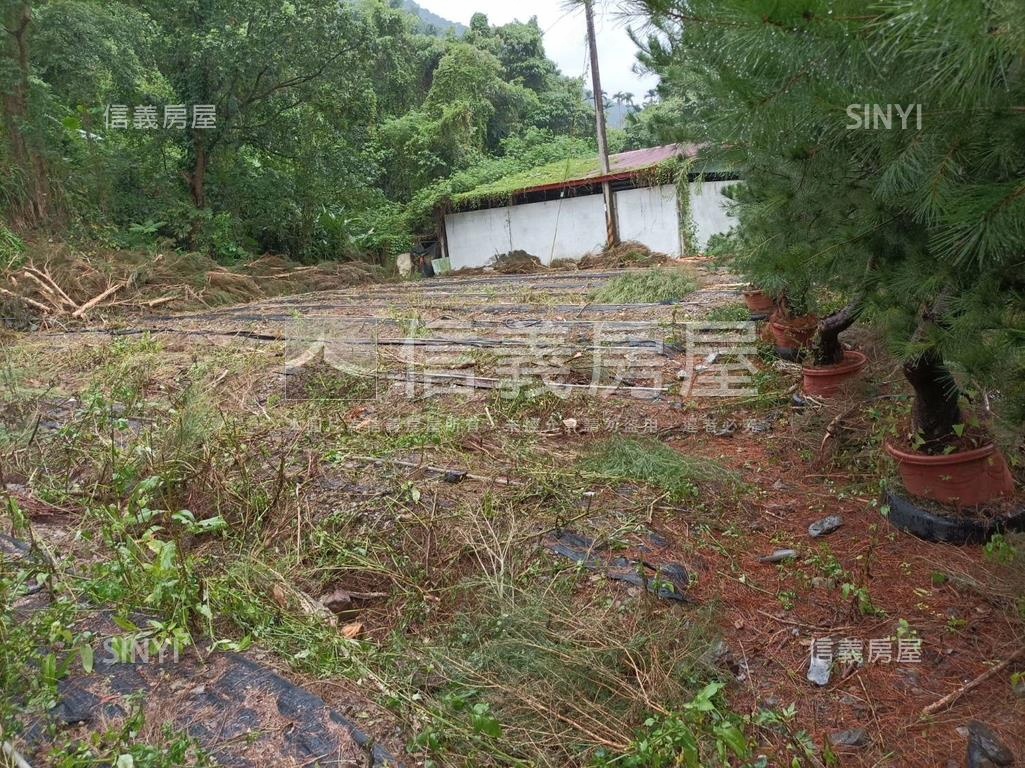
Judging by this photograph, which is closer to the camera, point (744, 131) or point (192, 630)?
point (744, 131)

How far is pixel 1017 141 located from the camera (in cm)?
158

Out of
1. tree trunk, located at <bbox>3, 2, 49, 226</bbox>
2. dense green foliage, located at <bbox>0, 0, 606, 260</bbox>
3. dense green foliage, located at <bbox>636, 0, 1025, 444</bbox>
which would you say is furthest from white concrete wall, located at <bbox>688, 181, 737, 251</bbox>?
dense green foliage, located at <bbox>636, 0, 1025, 444</bbox>

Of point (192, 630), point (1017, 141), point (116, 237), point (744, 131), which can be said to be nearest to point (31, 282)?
point (116, 237)

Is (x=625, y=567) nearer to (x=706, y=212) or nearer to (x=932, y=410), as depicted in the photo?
(x=932, y=410)

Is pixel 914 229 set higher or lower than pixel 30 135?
lower

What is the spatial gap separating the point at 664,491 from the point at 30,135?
11.4 m

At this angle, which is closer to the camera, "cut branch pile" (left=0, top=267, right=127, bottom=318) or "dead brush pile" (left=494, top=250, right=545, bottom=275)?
"cut branch pile" (left=0, top=267, right=127, bottom=318)

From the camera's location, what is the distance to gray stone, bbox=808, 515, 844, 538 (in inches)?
120

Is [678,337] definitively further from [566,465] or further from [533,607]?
[533,607]

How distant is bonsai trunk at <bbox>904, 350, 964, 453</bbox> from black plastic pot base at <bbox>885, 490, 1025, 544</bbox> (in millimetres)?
256

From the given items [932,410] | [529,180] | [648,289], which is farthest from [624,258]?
[932,410]

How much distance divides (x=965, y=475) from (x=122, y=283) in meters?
9.88

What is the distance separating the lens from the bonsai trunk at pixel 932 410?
2936 millimetres

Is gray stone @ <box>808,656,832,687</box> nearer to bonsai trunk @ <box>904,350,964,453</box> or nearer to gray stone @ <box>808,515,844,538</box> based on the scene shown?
gray stone @ <box>808,515,844,538</box>
